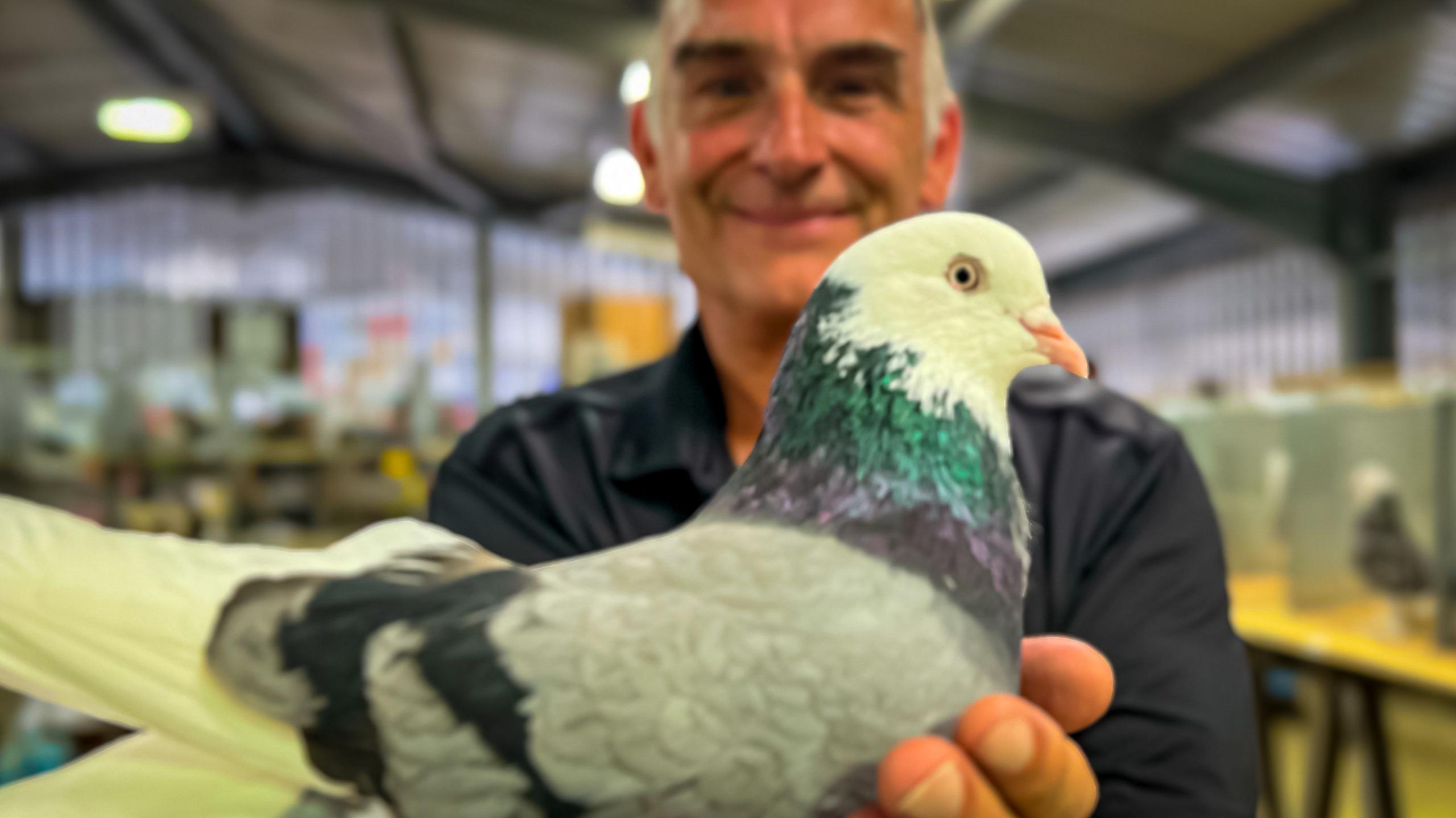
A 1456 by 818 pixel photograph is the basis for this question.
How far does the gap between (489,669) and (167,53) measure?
11.8 metres

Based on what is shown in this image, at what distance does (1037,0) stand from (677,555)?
6.86 m

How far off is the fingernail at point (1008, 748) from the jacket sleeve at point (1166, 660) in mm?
559

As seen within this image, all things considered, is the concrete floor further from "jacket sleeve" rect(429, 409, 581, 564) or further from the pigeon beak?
the pigeon beak

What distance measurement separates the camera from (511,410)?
1297 mm

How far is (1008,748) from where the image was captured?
0.49 metres

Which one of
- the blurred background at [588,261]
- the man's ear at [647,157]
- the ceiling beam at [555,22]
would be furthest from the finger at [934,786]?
the ceiling beam at [555,22]

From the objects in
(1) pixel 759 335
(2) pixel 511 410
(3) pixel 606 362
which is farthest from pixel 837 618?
(3) pixel 606 362

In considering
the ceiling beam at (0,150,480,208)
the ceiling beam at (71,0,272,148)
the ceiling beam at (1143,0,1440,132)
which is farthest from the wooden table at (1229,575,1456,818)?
the ceiling beam at (0,150,480,208)

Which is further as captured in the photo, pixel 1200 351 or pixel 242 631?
pixel 1200 351

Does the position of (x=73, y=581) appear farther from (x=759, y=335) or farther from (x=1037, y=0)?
(x=1037, y=0)

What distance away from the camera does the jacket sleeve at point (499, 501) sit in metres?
1.12

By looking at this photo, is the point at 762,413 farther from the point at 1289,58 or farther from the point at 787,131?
the point at 1289,58

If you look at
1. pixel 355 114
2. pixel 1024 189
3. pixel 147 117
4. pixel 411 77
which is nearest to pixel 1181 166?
pixel 1024 189

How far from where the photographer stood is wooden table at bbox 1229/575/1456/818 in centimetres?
276
